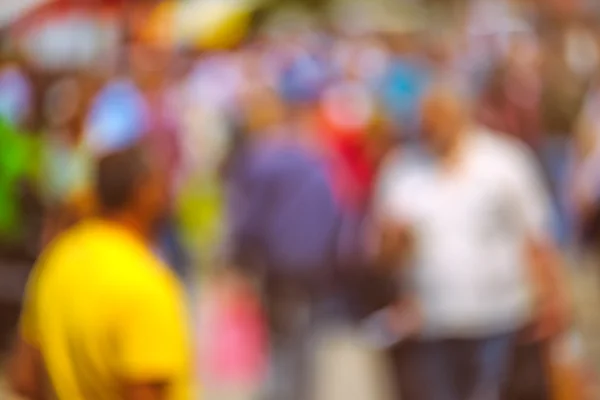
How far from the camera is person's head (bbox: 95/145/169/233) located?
9.42 feet

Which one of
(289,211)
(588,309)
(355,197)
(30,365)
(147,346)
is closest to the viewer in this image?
(147,346)

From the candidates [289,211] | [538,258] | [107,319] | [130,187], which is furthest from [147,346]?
[289,211]

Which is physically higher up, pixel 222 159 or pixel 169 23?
pixel 169 23

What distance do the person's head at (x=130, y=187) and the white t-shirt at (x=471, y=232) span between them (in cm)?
132

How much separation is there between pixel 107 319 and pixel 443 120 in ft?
5.42

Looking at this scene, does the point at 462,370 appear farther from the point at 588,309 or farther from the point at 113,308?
the point at 588,309

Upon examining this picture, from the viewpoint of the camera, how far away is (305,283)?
4676 millimetres

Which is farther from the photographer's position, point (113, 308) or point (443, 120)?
point (443, 120)

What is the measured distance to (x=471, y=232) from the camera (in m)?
4.04

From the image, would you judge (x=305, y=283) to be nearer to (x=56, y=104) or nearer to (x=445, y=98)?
(x=445, y=98)

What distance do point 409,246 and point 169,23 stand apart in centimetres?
769

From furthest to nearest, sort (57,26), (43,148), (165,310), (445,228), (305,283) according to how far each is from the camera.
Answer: (57,26) → (43,148) → (305,283) → (445,228) → (165,310)

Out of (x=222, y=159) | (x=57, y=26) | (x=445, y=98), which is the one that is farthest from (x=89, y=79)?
(x=57, y=26)

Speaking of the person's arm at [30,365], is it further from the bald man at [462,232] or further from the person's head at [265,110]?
the person's head at [265,110]
